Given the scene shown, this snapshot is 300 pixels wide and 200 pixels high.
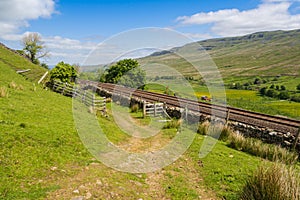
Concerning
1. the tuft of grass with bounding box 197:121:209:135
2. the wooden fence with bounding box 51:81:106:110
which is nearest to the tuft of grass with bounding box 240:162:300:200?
the tuft of grass with bounding box 197:121:209:135

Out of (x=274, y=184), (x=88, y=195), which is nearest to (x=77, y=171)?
(x=88, y=195)

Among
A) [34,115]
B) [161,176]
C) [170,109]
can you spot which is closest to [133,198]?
[161,176]

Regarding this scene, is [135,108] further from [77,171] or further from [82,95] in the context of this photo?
[77,171]

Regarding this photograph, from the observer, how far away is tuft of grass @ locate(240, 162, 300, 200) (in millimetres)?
4641

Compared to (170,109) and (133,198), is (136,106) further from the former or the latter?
(133,198)

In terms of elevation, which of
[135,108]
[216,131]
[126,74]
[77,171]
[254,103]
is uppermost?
[126,74]

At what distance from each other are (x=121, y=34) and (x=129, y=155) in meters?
4.84

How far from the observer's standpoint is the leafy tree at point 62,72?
2731 centimetres

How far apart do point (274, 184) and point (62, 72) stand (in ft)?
88.2

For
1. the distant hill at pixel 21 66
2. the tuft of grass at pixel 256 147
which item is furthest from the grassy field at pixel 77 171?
the distant hill at pixel 21 66

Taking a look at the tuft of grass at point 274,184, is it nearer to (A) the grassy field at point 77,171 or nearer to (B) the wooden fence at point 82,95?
(A) the grassy field at point 77,171

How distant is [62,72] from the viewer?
27609mm

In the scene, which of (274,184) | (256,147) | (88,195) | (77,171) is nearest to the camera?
(274,184)

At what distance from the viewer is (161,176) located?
7844 millimetres
